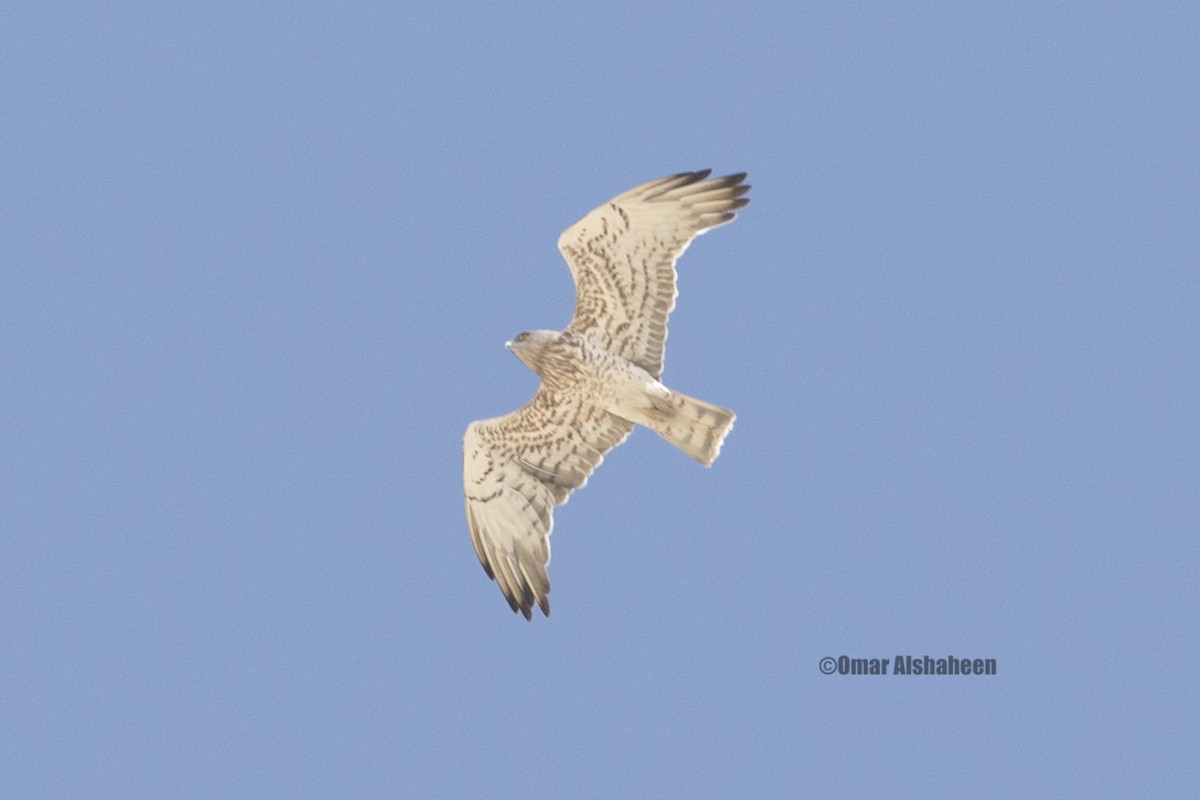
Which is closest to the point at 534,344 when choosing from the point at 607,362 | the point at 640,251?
the point at 607,362

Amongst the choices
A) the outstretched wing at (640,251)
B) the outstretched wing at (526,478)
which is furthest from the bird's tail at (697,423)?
the outstretched wing at (526,478)

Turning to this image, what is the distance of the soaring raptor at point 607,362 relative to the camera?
13469mm

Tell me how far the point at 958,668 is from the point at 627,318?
12.4 ft

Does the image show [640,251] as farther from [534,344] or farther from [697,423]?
[697,423]

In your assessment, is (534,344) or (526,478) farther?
(526,478)

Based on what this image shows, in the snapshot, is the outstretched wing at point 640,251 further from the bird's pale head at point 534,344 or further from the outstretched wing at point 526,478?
the outstretched wing at point 526,478

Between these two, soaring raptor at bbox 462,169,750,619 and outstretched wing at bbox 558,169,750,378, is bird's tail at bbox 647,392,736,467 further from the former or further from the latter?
outstretched wing at bbox 558,169,750,378

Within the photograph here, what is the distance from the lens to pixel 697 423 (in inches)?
535

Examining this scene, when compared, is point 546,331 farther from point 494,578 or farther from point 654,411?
point 494,578

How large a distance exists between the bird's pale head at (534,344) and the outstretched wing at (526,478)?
1.44ft

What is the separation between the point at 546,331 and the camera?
Result: 1377 centimetres

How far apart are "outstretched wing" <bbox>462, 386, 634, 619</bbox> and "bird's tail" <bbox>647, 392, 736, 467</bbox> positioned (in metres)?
0.59

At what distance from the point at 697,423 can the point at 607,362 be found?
2.63ft

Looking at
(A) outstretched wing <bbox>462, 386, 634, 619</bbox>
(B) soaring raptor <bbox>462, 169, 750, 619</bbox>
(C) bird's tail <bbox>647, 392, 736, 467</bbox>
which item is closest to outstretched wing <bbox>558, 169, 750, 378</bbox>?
(B) soaring raptor <bbox>462, 169, 750, 619</bbox>
